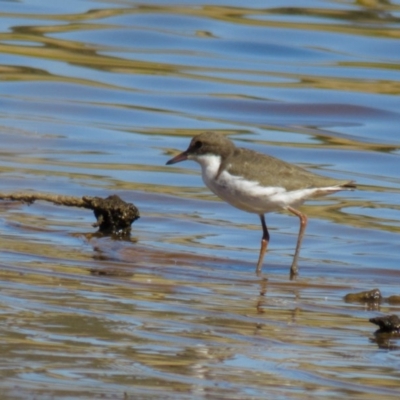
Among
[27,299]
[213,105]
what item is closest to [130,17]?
[213,105]

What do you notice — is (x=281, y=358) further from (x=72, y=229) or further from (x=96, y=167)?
(x=96, y=167)

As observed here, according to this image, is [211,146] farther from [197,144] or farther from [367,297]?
[367,297]

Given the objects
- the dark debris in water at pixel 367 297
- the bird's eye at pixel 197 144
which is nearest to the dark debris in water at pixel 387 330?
the dark debris in water at pixel 367 297

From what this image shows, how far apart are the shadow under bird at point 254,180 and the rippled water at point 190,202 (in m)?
0.43

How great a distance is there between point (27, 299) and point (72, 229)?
2.80 m

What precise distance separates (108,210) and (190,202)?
191 cm

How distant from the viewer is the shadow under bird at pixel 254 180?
8602mm

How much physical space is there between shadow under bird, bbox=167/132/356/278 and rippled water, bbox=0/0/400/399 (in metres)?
0.43

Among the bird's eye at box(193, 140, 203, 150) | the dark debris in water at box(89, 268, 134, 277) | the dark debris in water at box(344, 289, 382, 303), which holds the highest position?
the bird's eye at box(193, 140, 203, 150)

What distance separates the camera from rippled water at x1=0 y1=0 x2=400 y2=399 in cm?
545

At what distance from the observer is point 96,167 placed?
12.0 metres

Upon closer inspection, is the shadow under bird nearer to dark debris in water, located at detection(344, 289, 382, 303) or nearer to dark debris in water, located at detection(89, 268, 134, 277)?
dark debris in water, located at detection(89, 268, 134, 277)

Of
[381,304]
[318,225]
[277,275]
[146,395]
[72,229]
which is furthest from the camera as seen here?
[318,225]

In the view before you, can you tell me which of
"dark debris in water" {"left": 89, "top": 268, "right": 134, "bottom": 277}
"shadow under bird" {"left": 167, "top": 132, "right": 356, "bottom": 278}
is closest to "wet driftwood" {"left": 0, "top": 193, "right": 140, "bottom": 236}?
"shadow under bird" {"left": 167, "top": 132, "right": 356, "bottom": 278}
